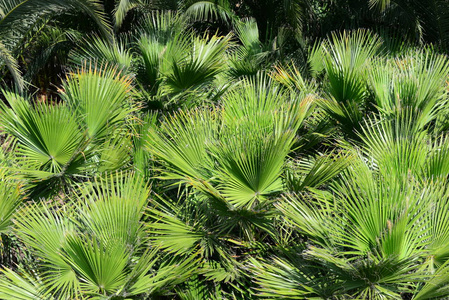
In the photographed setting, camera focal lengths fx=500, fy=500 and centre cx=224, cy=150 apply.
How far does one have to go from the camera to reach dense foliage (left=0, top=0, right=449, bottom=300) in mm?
3365

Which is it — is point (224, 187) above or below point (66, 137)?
below

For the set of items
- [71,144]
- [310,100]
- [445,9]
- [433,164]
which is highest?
[445,9]

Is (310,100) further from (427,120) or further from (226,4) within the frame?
(226,4)

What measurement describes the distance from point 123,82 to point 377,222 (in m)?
2.80

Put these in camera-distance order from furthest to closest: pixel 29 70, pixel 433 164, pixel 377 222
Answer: pixel 29 70 < pixel 433 164 < pixel 377 222

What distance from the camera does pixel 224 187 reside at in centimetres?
398

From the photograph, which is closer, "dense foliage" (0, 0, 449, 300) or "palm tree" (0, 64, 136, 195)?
"dense foliage" (0, 0, 449, 300)

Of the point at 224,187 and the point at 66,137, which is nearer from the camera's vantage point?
the point at 224,187

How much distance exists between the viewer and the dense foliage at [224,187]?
3.37m

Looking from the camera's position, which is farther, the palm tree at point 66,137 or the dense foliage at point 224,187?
the palm tree at point 66,137

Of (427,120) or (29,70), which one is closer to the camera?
(427,120)

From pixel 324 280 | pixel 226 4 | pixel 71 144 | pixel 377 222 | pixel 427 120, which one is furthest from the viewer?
pixel 226 4

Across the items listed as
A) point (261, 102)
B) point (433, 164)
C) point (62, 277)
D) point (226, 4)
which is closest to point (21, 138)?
point (62, 277)

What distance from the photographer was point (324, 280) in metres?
3.48
